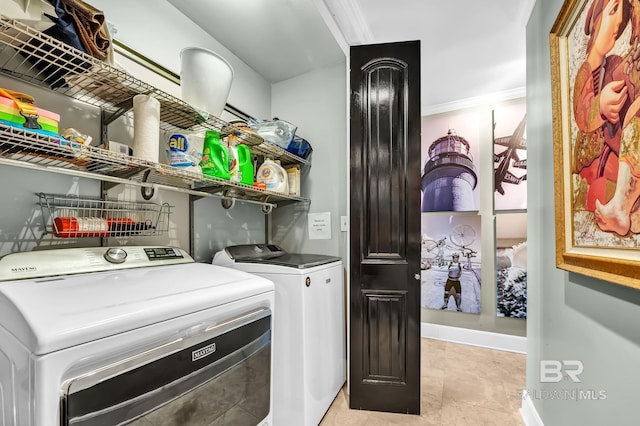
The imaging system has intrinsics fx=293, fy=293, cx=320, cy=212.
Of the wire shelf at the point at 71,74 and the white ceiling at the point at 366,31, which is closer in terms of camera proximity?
the wire shelf at the point at 71,74

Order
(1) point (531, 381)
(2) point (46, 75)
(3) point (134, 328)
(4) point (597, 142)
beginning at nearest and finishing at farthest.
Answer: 1. (3) point (134, 328)
2. (4) point (597, 142)
3. (2) point (46, 75)
4. (1) point (531, 381)

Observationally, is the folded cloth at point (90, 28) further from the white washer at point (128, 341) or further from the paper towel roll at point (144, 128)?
the white washer at point (128, 341)

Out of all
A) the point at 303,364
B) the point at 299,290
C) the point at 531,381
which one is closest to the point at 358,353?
the point at 303,364

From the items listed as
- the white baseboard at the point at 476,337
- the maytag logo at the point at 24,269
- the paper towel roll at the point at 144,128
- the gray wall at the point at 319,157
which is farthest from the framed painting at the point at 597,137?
the white baseboard at the point at 476,337

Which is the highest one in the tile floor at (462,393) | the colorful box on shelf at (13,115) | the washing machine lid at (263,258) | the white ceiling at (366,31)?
the white ceiling at (366,31)

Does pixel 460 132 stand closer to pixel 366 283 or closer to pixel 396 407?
pixel 366 283

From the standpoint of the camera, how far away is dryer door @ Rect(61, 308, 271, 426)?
0.70 m

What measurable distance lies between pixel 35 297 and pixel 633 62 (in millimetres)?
1733

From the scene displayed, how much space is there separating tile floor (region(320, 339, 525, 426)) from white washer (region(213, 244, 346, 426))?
0.84 feet

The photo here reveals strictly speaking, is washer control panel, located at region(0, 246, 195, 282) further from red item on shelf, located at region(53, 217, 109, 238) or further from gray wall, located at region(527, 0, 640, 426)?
gray wall, located at region(527, 0, 640, 426)

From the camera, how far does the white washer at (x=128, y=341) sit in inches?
25.5

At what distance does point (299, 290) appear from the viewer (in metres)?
1.56

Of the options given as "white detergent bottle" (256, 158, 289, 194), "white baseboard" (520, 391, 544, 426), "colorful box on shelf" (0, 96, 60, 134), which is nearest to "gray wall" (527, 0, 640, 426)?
"white baseboard" (520, 391, 544, 426)

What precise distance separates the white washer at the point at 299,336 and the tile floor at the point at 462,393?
0.26 m
